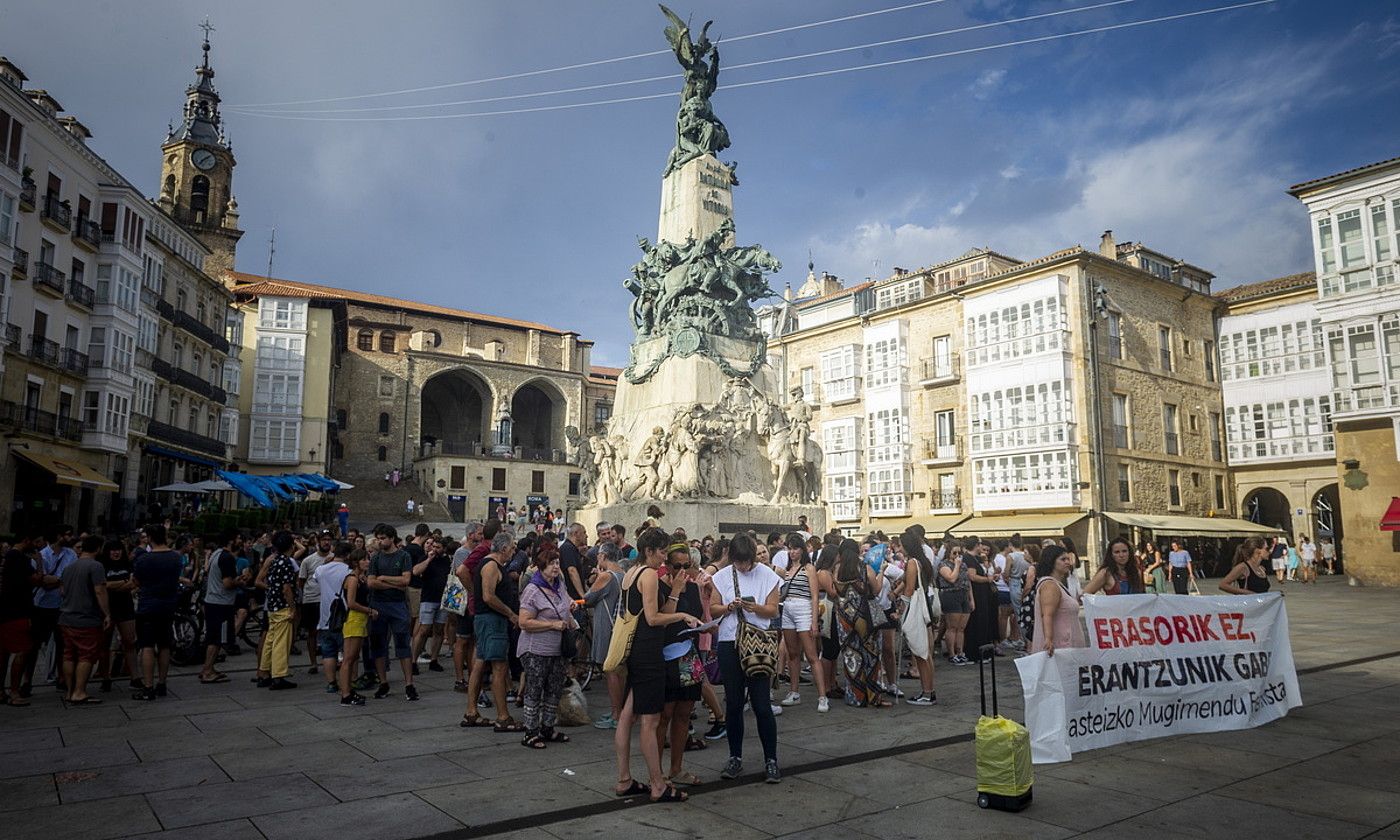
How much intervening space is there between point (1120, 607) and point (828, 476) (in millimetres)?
35029

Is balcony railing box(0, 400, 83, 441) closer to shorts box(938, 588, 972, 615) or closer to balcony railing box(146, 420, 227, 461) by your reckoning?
balcony railing box(146, 420, 227, 461)

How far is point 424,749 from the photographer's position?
652 centimetres

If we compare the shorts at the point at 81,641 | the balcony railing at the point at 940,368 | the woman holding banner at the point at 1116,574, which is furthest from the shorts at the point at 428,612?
the balcony railing at the point at 940,368

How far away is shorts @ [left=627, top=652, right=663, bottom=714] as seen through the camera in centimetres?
527

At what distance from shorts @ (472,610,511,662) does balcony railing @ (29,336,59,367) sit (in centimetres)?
2844

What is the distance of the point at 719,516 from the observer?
53.2 feet

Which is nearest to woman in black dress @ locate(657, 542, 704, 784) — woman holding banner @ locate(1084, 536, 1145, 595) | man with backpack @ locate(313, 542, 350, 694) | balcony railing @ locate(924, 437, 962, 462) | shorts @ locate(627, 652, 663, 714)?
shorts @ locate(627, 652, 663, 714)

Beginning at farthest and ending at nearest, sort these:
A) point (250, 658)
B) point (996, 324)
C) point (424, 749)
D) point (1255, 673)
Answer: point (996, 324) → point (250, 658) → point (1255, 673) → point (424, 749)

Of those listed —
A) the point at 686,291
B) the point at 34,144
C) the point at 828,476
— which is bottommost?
the point at 828,476

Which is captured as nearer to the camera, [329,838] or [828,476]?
[329,838]

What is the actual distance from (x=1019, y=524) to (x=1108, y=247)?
1404cm

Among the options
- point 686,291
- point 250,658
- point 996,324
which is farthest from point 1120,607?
point 996,324

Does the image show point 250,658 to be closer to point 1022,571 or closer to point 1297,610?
point 1022,571

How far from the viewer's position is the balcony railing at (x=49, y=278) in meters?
27.8
